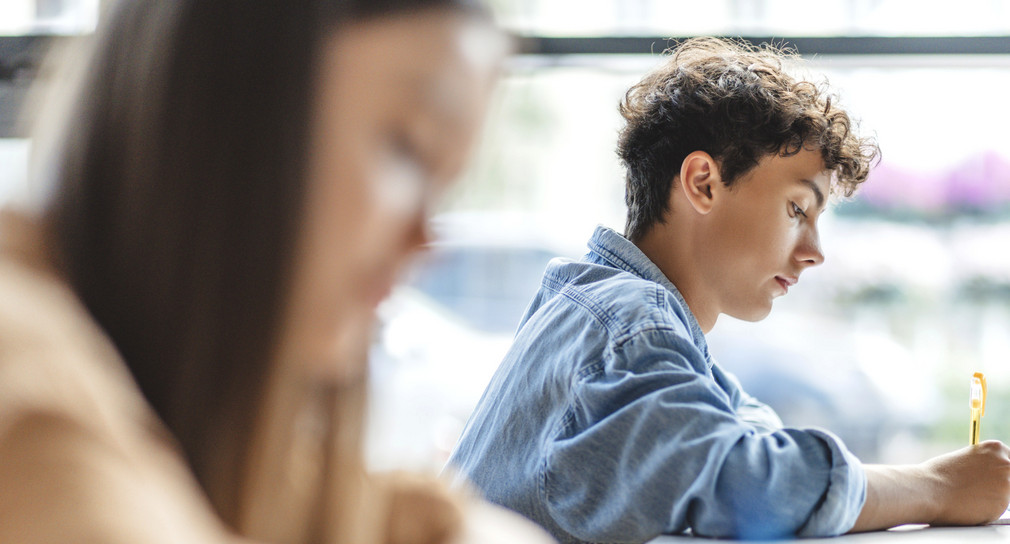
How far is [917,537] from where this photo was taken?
1127 mm

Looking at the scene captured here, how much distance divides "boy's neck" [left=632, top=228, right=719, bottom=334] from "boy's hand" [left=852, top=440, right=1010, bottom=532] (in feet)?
1.24

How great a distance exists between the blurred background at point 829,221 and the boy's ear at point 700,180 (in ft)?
1.73

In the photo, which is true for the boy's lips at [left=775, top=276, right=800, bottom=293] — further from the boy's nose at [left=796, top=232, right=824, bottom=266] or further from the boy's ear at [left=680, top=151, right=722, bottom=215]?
the boy's ear at [left=680, top=151, right=722, bottom=215]

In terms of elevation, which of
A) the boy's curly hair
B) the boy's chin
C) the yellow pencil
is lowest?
the yellow pencil

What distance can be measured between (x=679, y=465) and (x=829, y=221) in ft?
5.14

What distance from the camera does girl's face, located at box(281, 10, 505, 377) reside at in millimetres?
388

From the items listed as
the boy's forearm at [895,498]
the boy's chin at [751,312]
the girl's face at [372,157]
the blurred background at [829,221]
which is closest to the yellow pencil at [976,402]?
the boy's forearm at [895,498]

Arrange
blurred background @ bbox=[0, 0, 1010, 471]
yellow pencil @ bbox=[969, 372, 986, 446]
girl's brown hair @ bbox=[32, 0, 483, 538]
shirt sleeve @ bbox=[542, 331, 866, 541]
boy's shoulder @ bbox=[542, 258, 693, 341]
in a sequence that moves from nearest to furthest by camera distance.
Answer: girl's brown hair @ bbox=[32, 0, 483, 538] < shirt sleeve @ bbox=[542, 331, 866, 541] < boy's shoulder @ bbox=[542, 258, 693, 341] < yellow pencil @ bbox=[969, 372, 986, 446] < blurred background @ bbox=[0, 0, 1010, 471]

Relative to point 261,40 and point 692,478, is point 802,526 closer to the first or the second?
point 692,478

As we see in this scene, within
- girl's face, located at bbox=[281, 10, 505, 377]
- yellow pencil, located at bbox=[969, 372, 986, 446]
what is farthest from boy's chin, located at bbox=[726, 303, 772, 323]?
girl's face, located at bbox=[281, 10, 505, 377]

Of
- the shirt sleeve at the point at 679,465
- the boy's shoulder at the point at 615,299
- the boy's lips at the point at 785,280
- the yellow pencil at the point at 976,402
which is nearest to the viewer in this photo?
the shirt sleeve at the point at 679,465

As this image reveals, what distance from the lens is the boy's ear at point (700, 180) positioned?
145 cm

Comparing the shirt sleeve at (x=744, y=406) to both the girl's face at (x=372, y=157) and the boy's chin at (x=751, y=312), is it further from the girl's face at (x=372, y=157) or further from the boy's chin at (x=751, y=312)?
the girl's face at (x=372, y=157)

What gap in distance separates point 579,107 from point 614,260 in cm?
89
